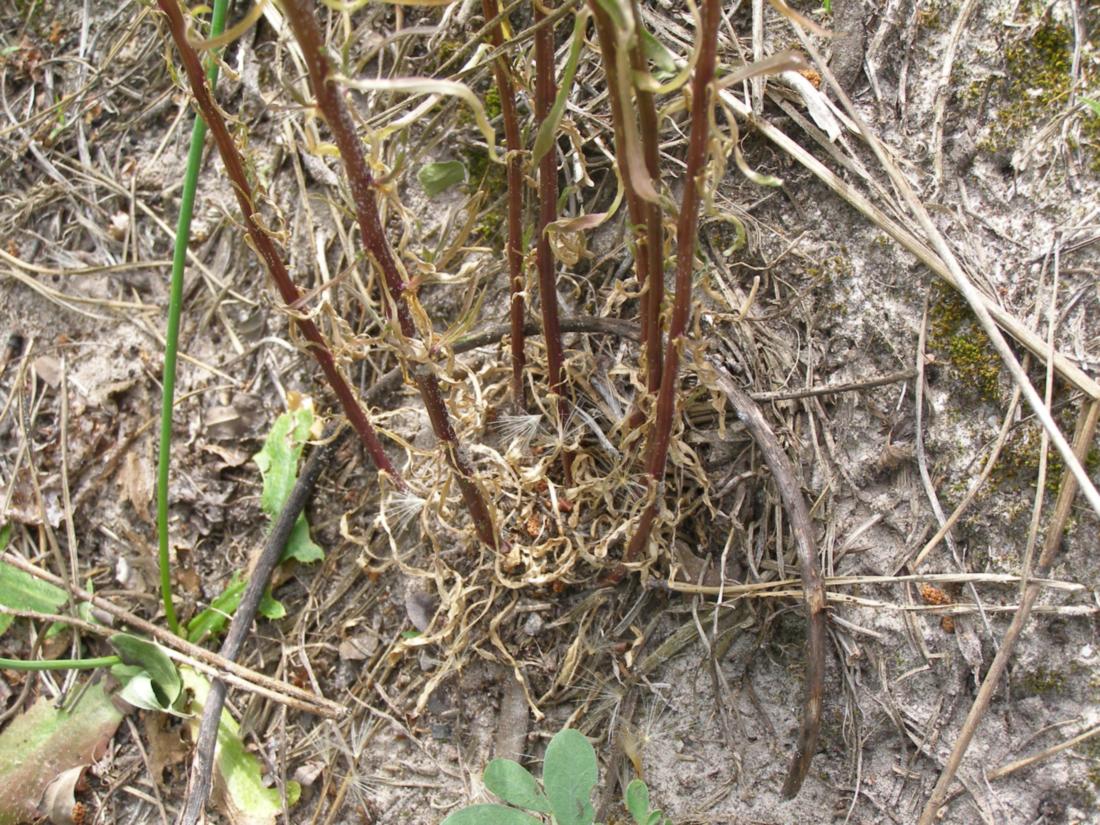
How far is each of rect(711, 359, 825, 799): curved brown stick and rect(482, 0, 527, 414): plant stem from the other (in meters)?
0.34

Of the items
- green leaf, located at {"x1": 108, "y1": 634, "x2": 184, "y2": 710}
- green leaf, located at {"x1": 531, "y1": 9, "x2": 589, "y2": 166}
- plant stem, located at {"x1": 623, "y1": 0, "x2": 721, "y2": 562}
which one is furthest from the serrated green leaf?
green leaf, located at {"x1": 531, "y1": 9, "x2": 589, "y2": 166}

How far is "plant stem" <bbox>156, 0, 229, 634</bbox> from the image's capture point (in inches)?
53.7

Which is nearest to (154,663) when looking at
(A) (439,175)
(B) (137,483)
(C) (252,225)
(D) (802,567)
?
(B) (137,483)

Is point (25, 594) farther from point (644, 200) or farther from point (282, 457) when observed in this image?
point (644, 200)

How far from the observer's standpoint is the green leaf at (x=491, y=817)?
117 centimetres

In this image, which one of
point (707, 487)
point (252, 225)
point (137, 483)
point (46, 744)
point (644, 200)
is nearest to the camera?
point (644, 200)

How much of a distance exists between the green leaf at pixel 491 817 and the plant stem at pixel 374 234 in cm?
42

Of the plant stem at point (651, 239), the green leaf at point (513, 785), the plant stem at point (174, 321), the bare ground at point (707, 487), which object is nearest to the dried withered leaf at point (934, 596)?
the bare ground at point (707, 487)

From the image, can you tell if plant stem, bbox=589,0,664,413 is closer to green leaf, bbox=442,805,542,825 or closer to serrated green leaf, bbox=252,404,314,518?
green leaf, bbox=442,805,542,825

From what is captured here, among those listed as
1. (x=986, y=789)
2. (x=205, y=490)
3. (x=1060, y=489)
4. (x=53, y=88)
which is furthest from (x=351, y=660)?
(x=53, y=88)

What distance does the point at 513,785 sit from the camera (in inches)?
48.0

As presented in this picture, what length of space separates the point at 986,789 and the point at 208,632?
4.47 ft

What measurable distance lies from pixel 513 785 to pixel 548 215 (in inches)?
31.6

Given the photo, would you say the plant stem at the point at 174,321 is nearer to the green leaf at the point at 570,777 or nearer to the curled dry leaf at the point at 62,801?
the curled dry leaf at the point at 62,801
